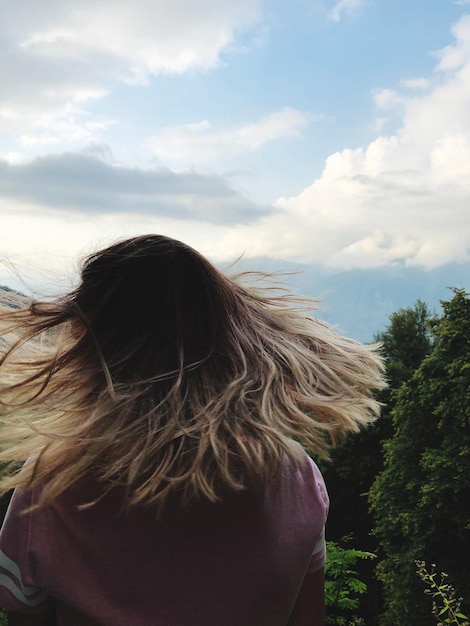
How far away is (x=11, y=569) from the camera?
5.07 feet

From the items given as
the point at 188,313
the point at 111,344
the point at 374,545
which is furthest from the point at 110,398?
the point at 374,545

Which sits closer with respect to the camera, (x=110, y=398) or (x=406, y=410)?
(x=110, y=398)

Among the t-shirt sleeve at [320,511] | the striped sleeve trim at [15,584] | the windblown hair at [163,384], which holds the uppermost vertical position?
the windblown hair at [163,384]

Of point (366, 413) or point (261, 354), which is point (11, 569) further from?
point (366, 413)

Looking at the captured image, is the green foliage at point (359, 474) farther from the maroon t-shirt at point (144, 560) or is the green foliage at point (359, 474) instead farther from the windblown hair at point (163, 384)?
the maroon t-shirt at point (144, 560)

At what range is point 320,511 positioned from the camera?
166 centimetres

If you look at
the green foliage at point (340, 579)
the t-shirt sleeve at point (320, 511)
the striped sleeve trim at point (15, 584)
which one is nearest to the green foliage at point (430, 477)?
the green foliage at point (340, 579)

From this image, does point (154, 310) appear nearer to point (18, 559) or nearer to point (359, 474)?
point (18, 559)

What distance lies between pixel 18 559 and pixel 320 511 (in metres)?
0.74

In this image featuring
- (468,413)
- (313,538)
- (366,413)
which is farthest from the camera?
(468,413)

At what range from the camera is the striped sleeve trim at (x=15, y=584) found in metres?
1.54

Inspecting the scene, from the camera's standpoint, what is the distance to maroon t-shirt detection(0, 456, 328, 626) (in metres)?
1.52

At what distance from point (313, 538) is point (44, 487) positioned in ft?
2.20

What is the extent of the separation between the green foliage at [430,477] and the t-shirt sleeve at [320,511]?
15.1 meters
